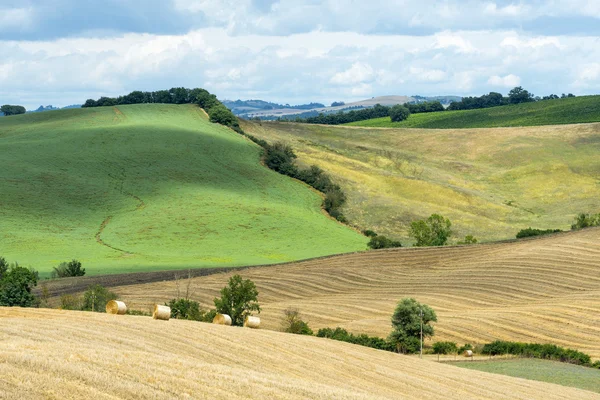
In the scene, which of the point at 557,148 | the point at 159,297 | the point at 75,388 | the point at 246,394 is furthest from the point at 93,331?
the point at 557,148

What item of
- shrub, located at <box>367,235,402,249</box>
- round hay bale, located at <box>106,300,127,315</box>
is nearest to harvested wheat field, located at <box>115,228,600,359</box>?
shrub, located at <box>367,235,402,249</box>

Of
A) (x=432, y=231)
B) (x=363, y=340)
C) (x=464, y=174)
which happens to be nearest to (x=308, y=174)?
(x=432, y=231)

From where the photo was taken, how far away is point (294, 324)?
58.7 m

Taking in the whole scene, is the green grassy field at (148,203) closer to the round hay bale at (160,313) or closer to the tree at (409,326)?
the tree at (409,326)

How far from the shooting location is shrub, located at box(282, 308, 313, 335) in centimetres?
5772

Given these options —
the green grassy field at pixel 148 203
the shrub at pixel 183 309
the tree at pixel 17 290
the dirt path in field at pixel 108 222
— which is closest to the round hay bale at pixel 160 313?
the shrub at pixel 183 309

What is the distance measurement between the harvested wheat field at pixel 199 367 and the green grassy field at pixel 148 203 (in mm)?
52421

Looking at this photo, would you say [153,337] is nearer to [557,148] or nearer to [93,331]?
[93,331]

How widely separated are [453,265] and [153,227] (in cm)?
3974

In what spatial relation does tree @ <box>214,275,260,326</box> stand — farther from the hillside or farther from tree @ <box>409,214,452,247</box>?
the hillside

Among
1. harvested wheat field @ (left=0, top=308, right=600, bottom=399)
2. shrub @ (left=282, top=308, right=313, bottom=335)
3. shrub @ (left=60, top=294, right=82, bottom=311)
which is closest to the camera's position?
harvested wheat field @ (left=0, top=308, right=600, bottom=399)

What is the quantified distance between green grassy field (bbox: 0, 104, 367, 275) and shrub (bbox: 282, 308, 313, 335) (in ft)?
88.7

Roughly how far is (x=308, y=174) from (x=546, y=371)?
9264 cm

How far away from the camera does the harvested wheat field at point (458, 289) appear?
61.2 m
